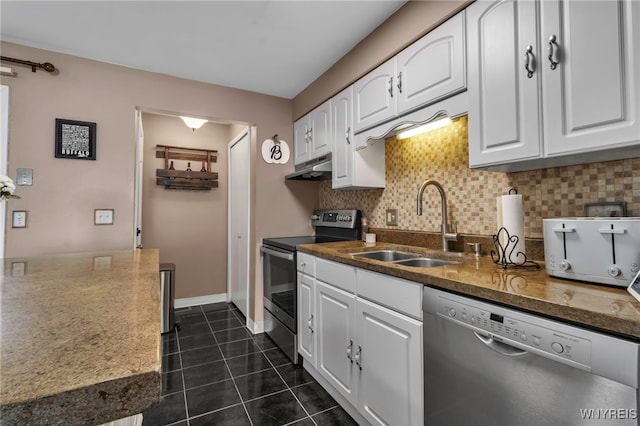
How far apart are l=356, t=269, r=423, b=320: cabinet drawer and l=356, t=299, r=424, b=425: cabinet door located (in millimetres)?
38

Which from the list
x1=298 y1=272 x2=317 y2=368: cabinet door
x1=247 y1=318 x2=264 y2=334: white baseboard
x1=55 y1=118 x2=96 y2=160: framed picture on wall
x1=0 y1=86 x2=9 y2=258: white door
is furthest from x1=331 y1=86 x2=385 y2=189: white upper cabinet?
x1=0 y1=86 x2=9 y2=258: white door

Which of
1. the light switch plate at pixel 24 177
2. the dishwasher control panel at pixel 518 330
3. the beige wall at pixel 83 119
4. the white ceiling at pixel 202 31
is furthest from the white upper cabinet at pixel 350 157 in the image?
the light switch plate at pixel 24 177

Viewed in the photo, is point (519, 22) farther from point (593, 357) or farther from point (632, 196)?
point (593, 357)

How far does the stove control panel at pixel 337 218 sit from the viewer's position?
2.50 metres

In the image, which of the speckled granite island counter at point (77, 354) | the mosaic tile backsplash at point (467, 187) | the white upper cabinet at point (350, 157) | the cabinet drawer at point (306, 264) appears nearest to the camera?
the speckled granite island counter at point (77, 354)

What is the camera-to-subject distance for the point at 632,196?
1.11 meters

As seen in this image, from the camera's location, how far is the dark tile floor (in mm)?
1688

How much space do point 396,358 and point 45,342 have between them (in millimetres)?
1232

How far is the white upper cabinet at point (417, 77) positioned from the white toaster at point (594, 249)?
0.78 metres

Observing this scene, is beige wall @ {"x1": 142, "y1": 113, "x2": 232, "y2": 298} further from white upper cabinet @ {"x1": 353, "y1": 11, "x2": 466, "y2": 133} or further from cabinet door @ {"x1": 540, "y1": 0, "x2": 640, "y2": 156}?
cabinet door @ {"x1": 540, "y1": 0, "x2": 640, "y2": 156}

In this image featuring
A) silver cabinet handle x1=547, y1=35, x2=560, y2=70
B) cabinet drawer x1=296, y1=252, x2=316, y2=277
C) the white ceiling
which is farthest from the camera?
cabinet drawer x1=296, y1=252, x2=316, y2=277

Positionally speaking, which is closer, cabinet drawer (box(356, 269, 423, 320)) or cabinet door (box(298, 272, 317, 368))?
cabinet drawer (box(356, 269, 423, 320))

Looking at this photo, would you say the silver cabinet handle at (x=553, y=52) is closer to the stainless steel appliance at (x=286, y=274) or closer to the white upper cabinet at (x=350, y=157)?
the white upper cabinet at (x=350, y=157)

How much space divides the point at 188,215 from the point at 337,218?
2.10 meters
